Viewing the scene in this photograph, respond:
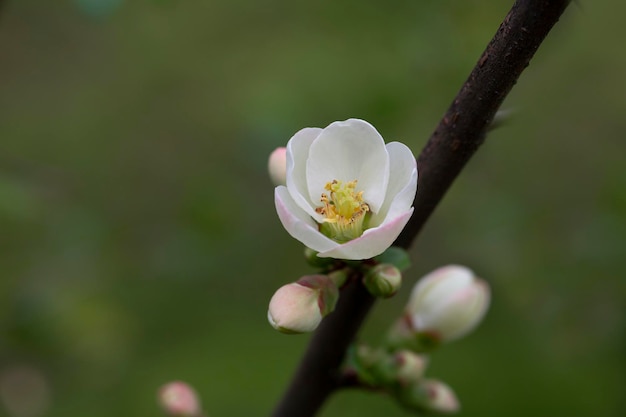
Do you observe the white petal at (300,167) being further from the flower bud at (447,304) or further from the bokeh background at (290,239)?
the bokeh background at (290,239)

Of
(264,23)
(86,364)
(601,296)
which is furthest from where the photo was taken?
(264,23)

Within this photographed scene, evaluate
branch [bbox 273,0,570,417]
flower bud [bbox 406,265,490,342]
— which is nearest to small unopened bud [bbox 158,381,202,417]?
branch [bbox 273,0,570,417]

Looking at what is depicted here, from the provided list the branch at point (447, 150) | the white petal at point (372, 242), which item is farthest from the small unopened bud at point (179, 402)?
the white petal at point (372, 242)

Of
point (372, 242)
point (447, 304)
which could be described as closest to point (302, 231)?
point (372, 242)

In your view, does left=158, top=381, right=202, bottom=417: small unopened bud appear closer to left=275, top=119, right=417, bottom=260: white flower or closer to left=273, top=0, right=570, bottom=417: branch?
left=273, top=0, right=570, bottom=417: branch

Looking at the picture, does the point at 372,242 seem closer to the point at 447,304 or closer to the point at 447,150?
the point at 447,150

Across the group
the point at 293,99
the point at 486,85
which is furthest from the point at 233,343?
the point at 486,85

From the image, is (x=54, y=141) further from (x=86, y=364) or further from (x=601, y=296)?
(x=601, y=296)
